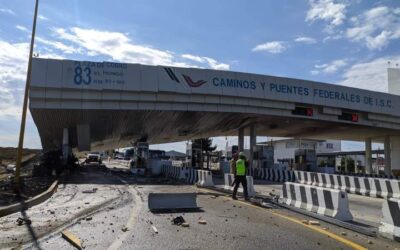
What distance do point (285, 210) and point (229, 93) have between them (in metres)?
23.9

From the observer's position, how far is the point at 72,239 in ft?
26.7

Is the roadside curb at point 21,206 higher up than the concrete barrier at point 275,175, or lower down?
lower down

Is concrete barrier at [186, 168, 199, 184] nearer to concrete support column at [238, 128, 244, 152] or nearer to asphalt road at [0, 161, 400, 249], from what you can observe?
asphalt road at [0, 161, 400, 249]

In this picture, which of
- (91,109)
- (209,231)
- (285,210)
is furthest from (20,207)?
(91,109)

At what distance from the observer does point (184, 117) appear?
40188 millimetres

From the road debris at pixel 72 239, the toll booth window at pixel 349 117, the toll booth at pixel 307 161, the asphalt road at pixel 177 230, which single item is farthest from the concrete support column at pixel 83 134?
the road debris at pixel 72 239

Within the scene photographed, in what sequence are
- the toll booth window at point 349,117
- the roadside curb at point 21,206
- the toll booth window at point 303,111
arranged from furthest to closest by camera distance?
the toll booth window at point 349,117
the toll booth window at point 303,111
the roadside curb at point 21,206

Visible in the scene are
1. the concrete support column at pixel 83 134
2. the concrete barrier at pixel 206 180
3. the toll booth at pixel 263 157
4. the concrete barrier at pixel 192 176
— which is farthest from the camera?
the concrete support column at pixel 83 134

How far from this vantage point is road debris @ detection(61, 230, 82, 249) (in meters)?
7.71

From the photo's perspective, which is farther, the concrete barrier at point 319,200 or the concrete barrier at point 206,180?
the concrete barrier at point 206,180

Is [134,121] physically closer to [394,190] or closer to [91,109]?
[91,109]

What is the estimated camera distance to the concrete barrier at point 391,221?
8688mm

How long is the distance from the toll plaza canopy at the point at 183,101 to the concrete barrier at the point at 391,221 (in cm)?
2602

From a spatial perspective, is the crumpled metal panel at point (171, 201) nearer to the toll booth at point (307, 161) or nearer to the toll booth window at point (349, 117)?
the toll booth at point (307, 161)
